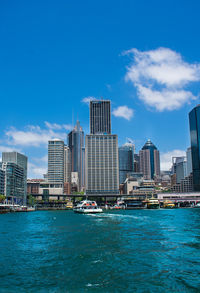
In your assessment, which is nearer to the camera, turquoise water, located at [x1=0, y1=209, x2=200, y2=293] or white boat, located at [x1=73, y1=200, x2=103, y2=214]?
turquoise water, located at [x1=0, y1=209, x2=200, y2=293]

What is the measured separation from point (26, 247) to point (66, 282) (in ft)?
59.1

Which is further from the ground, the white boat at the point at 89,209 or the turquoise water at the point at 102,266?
the turquoise water at the point at 102,266

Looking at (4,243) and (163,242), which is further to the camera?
(4,243)

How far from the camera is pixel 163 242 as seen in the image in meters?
39.4

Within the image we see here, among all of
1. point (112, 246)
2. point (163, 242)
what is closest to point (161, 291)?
point (112, 246)

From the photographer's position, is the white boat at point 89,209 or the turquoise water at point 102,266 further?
the white boat at point 89,209

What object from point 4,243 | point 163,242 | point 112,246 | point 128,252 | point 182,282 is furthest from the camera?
point 4,243

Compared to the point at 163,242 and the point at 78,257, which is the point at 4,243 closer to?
the point at 78,257

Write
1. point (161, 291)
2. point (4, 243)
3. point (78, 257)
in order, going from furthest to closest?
point (4, 243), point (78, 257), point (161, 291)

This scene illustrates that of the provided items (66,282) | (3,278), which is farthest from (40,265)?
(66,282)

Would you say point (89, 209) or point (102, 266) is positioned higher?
point (102, 266)

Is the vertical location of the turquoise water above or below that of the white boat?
above

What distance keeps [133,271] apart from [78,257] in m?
7.89

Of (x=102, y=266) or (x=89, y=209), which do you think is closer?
(x=102, y=266)
